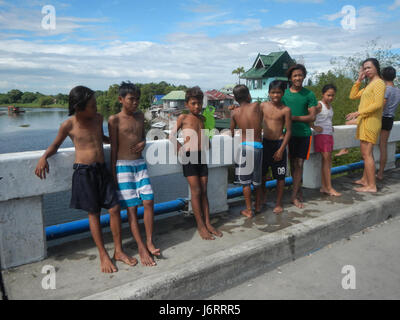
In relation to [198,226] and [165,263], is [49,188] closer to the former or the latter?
[165,263]

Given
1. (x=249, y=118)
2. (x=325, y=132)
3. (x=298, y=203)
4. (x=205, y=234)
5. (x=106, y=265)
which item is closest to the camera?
(x=106, y=265)

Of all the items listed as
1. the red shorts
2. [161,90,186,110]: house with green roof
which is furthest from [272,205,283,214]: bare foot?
[161,90,186,110]: house with green roof

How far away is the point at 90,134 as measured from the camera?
2920 mm

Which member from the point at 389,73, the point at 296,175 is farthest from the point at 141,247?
the point at 389,73

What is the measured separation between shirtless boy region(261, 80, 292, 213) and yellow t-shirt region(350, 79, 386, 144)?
1.66 metres

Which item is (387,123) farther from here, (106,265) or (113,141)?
(106,265)

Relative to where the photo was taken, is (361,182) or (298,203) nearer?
(298,203)

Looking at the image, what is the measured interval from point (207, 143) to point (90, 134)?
140 cm

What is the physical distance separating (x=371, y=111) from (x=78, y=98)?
4.16 metres

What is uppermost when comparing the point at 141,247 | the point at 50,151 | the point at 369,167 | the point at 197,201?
the point at 50,151

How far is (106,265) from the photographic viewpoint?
2799 mm

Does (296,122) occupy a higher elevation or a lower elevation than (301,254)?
higher

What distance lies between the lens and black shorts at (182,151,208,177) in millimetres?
3549

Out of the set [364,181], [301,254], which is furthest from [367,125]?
[301,254]
